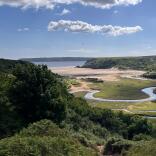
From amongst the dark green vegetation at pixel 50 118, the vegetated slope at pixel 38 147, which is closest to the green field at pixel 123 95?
the dark green vegetation at pixel 50 118

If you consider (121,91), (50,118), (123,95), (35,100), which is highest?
(35,100)

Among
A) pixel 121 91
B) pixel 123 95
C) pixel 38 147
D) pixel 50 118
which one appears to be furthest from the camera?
pixel 121 91

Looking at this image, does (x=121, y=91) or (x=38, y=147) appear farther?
(x=121, y=91)

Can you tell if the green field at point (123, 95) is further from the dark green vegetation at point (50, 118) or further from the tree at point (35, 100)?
the tree at point (35, 100)

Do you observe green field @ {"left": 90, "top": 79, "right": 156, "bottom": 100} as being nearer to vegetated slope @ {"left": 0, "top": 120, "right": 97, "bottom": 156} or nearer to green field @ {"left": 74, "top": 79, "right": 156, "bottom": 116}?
green field @ {"left": 74, "top": 79, "right": 156, "bottom": 116}

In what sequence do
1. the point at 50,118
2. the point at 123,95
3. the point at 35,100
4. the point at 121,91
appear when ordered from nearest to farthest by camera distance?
the point at 50,118 → the point at 35,100 → the point at 123,95 → the point at 121,91

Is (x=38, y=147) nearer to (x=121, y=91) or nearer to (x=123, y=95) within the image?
(x=123, y=95)

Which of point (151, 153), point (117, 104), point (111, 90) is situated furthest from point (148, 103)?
point (151, 153)

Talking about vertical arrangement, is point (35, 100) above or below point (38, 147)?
above

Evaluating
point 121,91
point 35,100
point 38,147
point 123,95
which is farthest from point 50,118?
point 121,91

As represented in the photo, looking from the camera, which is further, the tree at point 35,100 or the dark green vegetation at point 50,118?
the tree at point 35,100

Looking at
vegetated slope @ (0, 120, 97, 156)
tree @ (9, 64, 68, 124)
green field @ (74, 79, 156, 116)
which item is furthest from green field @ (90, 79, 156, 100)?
vegetated slope @ (0, 120, 97, 156)

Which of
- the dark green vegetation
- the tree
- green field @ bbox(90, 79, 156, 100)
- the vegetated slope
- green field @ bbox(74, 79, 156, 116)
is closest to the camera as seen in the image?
the vegetated slope

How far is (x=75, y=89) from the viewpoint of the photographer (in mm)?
174250
